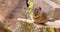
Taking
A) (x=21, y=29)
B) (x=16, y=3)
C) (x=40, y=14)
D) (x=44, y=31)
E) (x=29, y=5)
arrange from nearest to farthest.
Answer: (x=44, y=31), (x=40, y=14), (x=21, y=29), (x=29, y=5), (x=16, y=3)

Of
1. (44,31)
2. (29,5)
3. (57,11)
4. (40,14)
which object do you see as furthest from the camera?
(29,5)

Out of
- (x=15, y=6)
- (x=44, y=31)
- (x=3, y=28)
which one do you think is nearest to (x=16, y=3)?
(x=15, y=6)

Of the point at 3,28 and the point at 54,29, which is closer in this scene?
the point at 54,29

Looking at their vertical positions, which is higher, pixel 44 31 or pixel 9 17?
pixel 44 31

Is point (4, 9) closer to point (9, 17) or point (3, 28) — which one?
point (9, 17)

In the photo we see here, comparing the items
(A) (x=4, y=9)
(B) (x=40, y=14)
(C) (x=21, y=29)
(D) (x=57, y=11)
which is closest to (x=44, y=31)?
(B) (x=40, y=14)

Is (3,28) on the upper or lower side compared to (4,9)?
lower

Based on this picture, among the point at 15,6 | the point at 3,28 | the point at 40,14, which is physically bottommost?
the point at 3,28

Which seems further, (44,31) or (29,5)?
(29,5)

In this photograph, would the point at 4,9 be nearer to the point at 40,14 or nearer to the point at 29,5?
the point at 29,5
